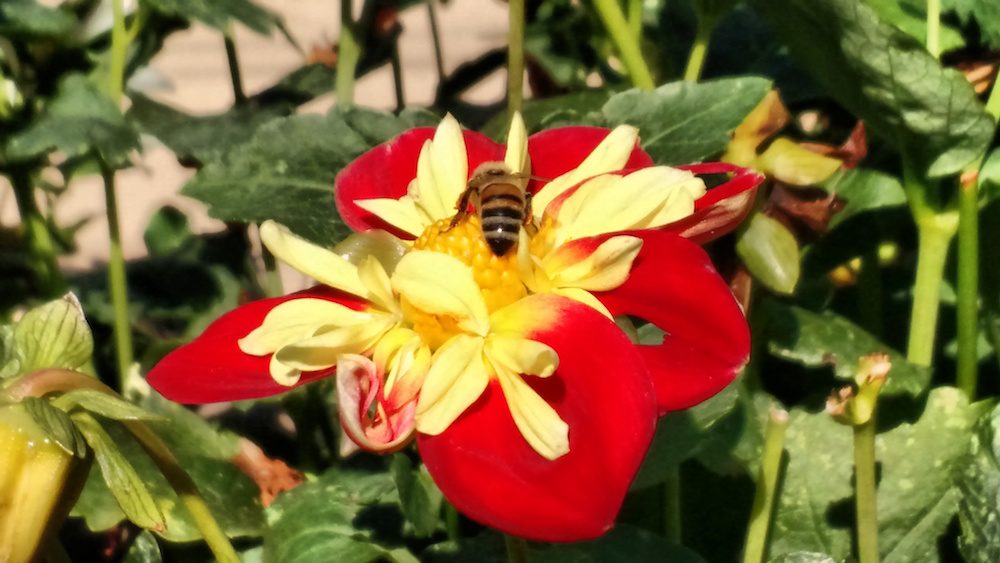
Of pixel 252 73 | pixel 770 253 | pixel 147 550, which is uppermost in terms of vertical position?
pixel 770 253

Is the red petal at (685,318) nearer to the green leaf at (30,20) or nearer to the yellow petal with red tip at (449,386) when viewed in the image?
the yellow petal with red tip at (449,386)

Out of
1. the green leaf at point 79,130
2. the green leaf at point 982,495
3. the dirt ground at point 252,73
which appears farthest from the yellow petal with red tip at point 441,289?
the dirt ground at point 252,73

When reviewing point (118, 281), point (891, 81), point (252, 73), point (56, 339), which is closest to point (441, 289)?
point (56, 339)

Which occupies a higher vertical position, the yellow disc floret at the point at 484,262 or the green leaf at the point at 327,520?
the yellow disc floret at the point at 484,262

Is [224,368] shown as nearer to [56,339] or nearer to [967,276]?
[56,339]

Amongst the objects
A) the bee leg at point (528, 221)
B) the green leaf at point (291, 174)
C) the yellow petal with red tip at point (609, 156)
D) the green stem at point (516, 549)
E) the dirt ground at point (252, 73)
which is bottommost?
the dirt ground at point (252, 73)
